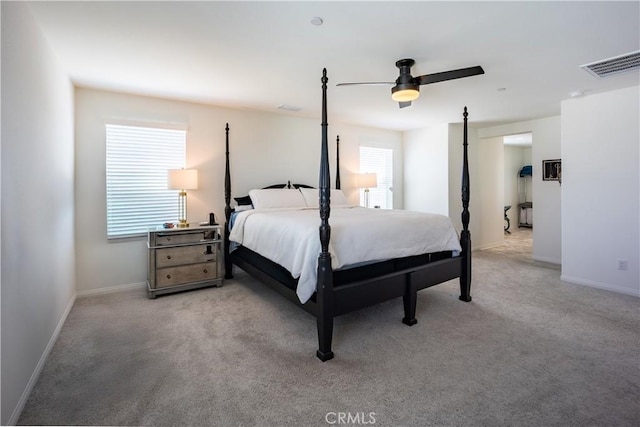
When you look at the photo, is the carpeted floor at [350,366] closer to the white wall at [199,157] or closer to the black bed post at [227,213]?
the white wall at [199,157]

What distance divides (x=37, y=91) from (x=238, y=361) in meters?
2.41

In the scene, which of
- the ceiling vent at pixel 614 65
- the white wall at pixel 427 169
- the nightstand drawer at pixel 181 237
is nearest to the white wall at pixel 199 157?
the nightstand drawer at pixel 181 237

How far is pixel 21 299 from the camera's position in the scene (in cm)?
185

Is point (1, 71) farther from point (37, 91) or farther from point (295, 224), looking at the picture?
point (295, 224)

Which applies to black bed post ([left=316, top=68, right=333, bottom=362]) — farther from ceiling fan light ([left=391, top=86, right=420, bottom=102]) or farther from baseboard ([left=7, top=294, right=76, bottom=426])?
baseboard ([left=7, top=294, right=76, bottom=426])

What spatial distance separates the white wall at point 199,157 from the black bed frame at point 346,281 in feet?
4.52

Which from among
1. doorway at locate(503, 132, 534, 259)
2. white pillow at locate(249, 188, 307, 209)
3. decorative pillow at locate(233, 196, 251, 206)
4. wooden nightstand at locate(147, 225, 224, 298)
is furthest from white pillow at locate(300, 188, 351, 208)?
doorway at locate(503, 132, 534, 259)

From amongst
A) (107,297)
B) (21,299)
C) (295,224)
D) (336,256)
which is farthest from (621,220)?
(107,297)

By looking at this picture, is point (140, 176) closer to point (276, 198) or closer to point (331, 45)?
point (276, 198)

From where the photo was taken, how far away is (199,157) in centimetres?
426

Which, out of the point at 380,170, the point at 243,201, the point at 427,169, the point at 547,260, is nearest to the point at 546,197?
the point at 547,260

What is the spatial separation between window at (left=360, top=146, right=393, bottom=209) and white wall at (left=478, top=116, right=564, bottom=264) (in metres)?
2.32

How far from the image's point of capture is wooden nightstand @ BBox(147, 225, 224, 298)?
11.5 ft

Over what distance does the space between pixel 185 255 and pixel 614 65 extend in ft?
15.8
